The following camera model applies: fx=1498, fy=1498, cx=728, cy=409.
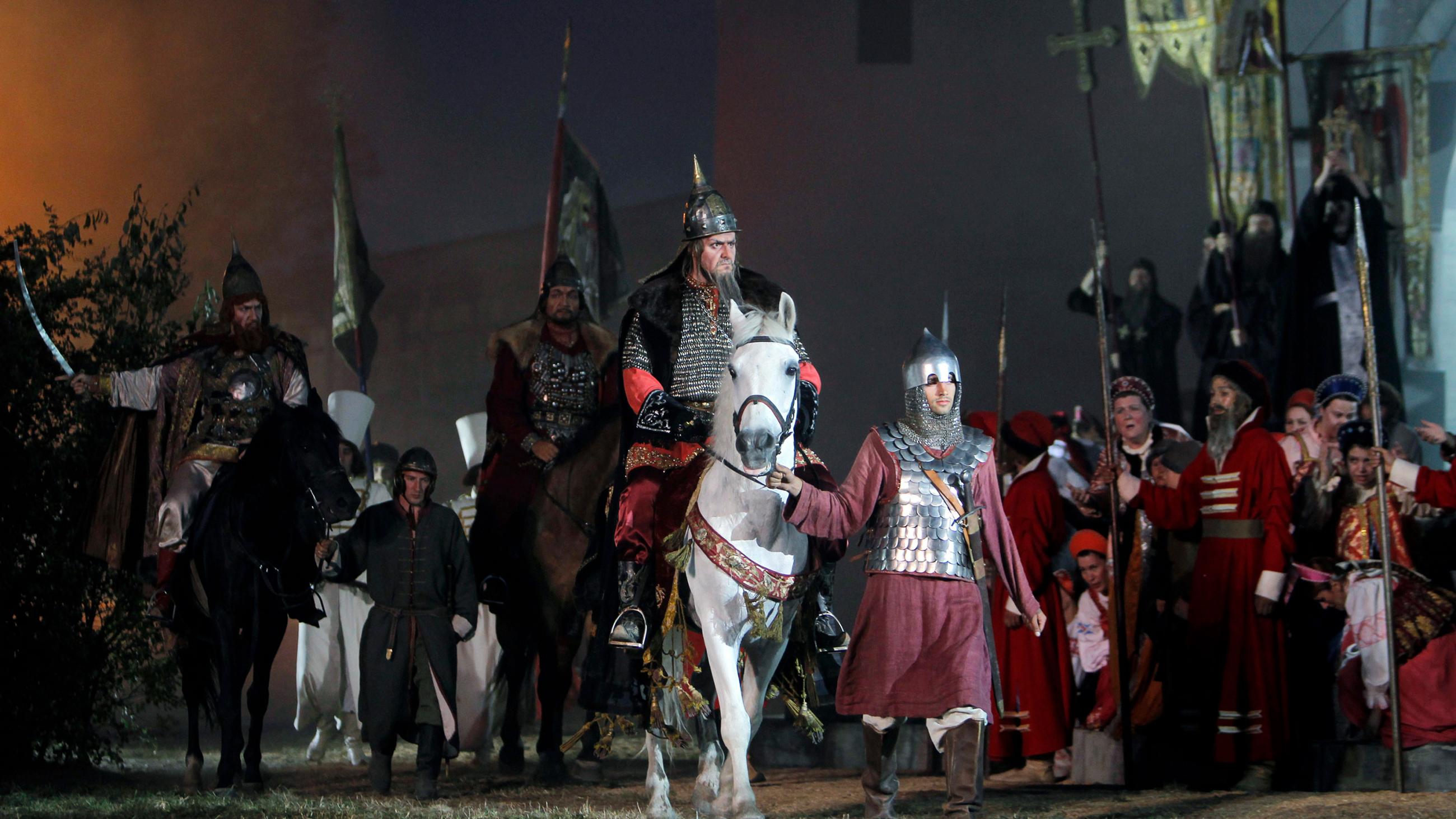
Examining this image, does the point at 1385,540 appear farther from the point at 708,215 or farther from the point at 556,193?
the point at 556,193

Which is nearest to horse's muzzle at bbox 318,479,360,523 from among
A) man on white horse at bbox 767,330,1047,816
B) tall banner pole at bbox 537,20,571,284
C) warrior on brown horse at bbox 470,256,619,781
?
warrior on brown horse at bbox 470,256,619,781

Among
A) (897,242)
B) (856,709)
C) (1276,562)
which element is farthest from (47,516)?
(897,242)

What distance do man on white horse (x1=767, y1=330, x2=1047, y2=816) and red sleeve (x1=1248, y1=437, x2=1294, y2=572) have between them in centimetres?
185

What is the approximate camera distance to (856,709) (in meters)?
5.17

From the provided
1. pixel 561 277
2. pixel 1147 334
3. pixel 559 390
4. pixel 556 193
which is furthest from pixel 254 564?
pixel 1147 334

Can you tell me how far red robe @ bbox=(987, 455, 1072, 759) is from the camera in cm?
716

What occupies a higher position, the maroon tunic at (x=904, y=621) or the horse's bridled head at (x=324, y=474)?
the horse's bridled head at (x=324, y=474)

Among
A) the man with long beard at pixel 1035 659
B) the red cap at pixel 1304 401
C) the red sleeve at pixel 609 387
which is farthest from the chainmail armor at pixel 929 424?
the red cap at pixel 1304 401

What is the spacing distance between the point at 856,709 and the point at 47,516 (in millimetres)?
5173

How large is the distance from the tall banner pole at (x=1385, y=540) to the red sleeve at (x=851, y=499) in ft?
7.82

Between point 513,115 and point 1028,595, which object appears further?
point 513,115

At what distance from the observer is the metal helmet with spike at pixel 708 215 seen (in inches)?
235

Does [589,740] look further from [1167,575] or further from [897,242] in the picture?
[897,242]

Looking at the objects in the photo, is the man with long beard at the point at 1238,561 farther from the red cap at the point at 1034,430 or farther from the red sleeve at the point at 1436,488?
the red cap at the point at 1034,430
